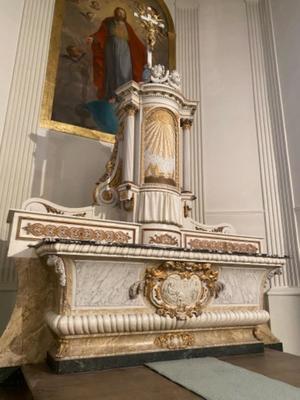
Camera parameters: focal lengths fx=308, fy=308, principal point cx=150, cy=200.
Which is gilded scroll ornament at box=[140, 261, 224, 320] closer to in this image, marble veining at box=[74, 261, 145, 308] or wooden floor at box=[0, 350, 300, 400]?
marble veining at box=[74, 261, 145, 308]

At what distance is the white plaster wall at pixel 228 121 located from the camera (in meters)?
4.95

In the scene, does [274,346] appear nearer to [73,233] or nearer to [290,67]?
[73,233]

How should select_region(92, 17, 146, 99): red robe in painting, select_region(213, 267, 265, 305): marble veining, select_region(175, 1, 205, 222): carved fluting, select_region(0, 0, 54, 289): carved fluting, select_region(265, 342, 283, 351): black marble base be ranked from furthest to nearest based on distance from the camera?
select_region(175, 1, 205, 222): carved fluting → select_region(92, 17, 146, 99): red robe in painting → select_region(0, 0, 54, 289): carved fluting → select_region(265, 342, 283, 351): black marble base → select_region(213, 267, 265, 305): marble veining

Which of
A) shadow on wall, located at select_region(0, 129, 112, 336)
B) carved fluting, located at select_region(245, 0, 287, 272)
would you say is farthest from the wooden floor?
carved fluting, located at select_region(245, 0, 287, 272)

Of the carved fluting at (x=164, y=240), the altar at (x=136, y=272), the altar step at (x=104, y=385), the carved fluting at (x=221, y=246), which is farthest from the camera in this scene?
the carved fluting at (x=221, y=246)

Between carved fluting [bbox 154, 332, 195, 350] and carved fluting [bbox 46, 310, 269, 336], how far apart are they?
88mm

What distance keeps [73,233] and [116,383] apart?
1.27m

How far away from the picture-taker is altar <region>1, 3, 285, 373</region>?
7.19 feet

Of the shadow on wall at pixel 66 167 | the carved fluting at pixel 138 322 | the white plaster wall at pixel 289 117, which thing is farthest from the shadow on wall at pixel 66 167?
the white plaster wall at pixel 289 117

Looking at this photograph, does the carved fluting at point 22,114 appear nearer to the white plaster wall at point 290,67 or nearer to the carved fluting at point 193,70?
the carved fluting at point 193,70

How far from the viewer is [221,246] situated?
356cm

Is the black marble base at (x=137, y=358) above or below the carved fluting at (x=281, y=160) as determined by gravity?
below

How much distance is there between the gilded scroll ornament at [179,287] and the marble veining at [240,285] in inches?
7.2

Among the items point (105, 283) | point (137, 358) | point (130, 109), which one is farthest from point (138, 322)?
point (130, 109)
